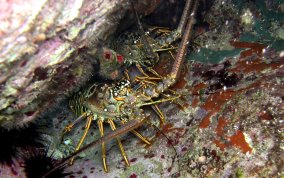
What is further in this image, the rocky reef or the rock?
the rocky reef

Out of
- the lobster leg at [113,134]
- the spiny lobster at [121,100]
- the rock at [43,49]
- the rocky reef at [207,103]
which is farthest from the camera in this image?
the spiny lobster at [121,100]

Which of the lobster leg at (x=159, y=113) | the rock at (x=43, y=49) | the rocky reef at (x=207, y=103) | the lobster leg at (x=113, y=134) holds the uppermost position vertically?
the rock at (x=43, y=49)

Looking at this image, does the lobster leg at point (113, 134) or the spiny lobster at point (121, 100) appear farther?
the spiny lobster at point (121, 100)

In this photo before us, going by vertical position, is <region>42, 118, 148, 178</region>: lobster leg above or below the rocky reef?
above

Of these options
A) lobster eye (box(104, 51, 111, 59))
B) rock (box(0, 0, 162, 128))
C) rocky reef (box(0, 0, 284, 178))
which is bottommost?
rocky reef (box(0, 0, 284, 178))

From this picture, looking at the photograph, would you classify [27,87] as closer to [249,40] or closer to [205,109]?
[205,109]

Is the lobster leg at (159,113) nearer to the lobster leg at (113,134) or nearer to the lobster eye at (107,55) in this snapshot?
the lobster leg at (113,134)

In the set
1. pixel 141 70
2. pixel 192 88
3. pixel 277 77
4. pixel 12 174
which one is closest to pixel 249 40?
pixel 192 88

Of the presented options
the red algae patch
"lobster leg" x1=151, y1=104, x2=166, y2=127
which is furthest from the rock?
the red algae patch

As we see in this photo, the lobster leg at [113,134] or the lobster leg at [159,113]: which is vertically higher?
the lobster leg at [113,134]

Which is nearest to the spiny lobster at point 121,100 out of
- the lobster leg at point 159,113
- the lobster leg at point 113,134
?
the lobster leg at point 159,113

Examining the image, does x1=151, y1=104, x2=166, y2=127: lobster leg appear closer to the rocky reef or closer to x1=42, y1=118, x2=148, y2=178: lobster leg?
the rocky reef

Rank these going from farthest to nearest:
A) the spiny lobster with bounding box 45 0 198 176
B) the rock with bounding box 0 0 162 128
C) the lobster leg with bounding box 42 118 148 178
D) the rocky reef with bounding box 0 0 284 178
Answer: the spiny lobster with bounding box 45 0 198 176 < the lobster leg with bounding box 42 118 148 178 < the rocky reef with bounding box 0 0 284 178 < the rock with bounding box 0 0 162 128
